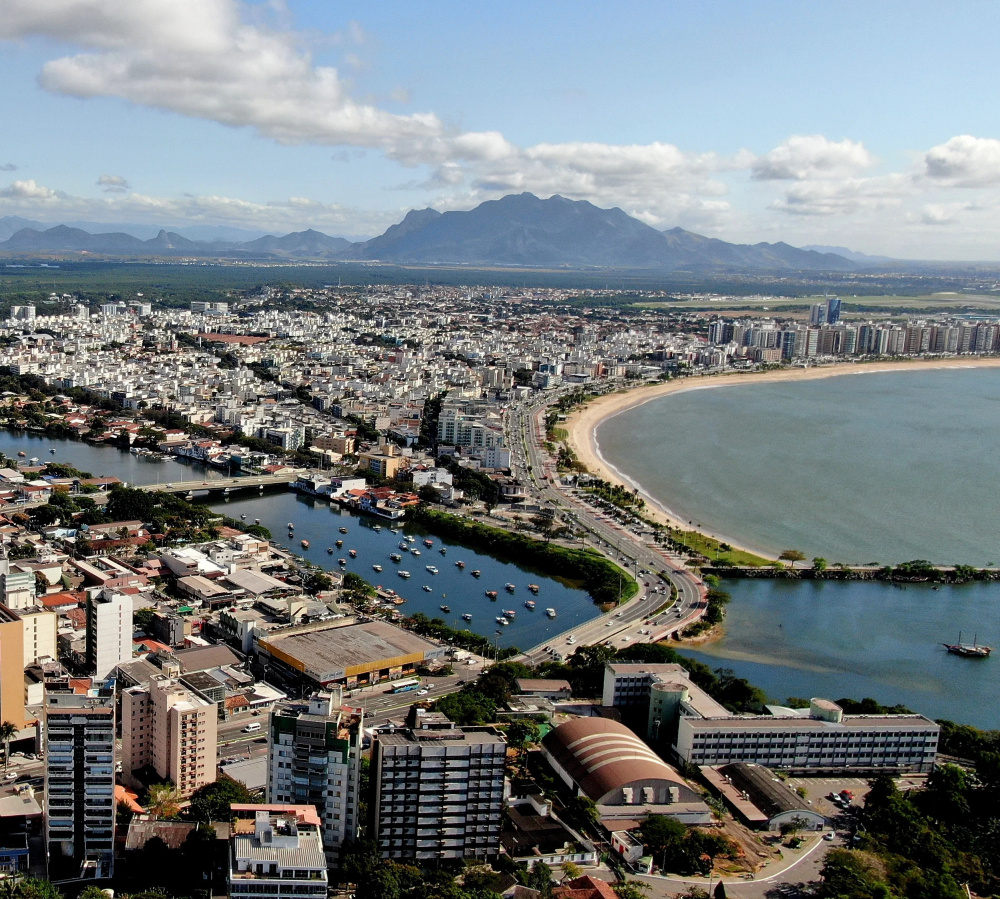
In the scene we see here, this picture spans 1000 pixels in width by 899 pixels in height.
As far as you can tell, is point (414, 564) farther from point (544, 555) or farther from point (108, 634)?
point (108, 634)

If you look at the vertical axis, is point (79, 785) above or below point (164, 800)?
above

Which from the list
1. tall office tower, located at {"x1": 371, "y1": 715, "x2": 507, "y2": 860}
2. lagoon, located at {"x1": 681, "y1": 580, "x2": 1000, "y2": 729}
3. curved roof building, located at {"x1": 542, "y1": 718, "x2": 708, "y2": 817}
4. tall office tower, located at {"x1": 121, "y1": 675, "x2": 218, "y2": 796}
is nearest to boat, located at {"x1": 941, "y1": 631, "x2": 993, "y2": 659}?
lagoon, located at {"x1": 681, "y1": 580, "x2": 1000, "y2": 729}

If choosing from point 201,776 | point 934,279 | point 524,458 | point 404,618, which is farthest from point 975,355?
point 934,279

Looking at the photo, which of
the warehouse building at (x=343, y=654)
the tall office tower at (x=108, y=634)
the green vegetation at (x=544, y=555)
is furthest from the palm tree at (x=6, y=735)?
the green vegetation at (x=544, y=555)

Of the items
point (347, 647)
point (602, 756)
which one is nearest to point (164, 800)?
point (347, 647)

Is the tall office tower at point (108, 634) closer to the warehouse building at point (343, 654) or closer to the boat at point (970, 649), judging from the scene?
the warehouse building at point (343, 654)

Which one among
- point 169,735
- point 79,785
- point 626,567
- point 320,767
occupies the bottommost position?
point 626,567
